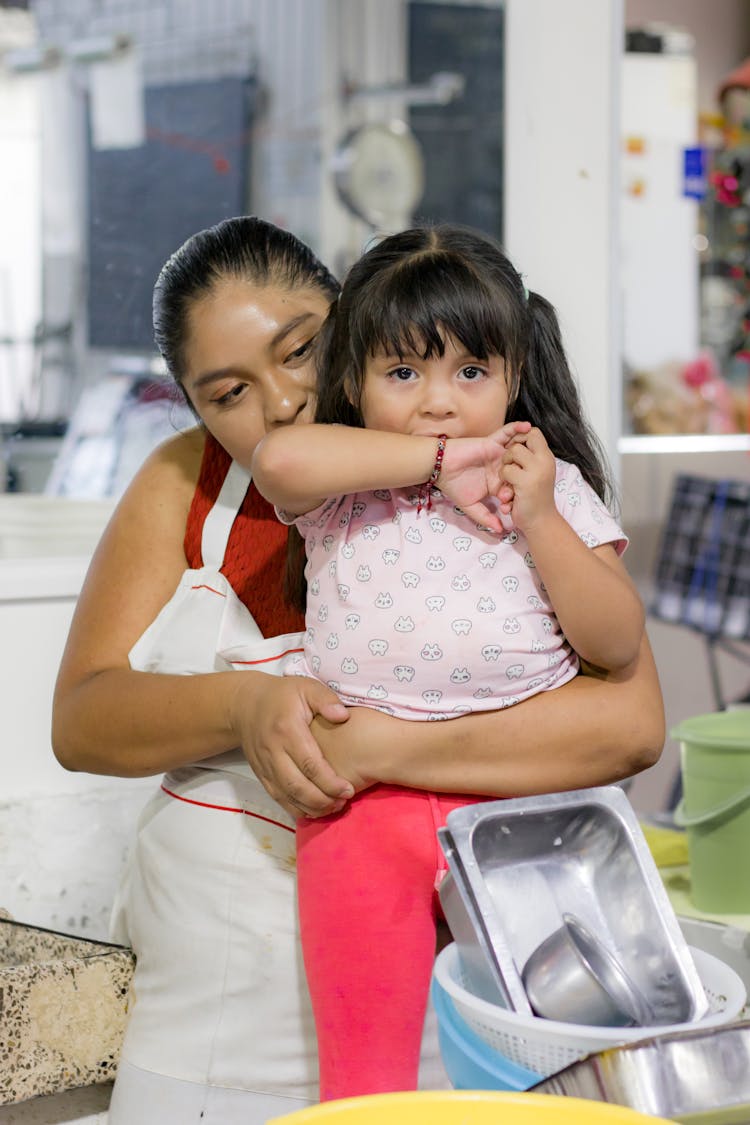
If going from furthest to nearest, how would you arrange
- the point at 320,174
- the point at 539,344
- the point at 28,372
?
the point at 320,174, the point at 28,372, the point at 539,344

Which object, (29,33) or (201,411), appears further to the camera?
(29,33)

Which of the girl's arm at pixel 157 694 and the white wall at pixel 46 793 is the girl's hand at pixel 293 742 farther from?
the white wall at pixel 46 793

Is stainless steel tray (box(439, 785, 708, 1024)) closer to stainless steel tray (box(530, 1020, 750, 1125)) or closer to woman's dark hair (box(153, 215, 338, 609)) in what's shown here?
stainless steel tray (box(530, 1020, 750, 1125))

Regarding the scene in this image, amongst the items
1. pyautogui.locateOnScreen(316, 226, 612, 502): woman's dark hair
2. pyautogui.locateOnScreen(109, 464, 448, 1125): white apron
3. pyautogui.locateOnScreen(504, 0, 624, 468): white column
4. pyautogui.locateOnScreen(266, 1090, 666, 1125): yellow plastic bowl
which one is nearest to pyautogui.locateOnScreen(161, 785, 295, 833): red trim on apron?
pyautogui.locateOnScreen(109, 464, 448, 1125): white apron

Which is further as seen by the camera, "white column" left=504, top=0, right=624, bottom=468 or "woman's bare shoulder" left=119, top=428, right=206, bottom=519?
"white column" left=504, top=0, right=624, bottom=468

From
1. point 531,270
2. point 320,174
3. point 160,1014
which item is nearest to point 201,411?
point 160,1014

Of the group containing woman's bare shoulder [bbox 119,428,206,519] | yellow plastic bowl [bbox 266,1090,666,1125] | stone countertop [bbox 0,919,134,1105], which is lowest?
stone countertop [bbox 0,919,134,1105]

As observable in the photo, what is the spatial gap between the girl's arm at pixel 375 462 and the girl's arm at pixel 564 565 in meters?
0.03

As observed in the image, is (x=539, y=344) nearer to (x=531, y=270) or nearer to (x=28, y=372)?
(x=531, y=270)

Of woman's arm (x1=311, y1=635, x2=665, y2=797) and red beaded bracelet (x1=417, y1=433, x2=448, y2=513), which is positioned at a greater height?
red beaded bracelet (x1=417, y1=433, x2=448, y2=513)

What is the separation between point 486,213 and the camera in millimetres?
3109

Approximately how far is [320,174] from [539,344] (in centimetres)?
311

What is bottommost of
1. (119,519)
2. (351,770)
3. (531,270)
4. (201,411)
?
(351,770)

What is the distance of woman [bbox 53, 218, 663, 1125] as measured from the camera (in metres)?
1.14
